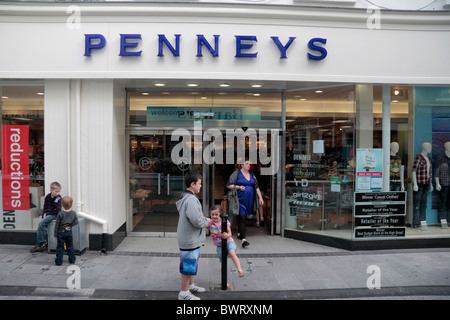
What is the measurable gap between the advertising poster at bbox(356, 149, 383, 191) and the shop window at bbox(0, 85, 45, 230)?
6.75m

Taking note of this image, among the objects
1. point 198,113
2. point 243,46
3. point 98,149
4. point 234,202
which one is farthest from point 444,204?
point 98,149

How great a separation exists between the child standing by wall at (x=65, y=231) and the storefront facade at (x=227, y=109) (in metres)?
0.72

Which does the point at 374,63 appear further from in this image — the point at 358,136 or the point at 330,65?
the point at 358,136

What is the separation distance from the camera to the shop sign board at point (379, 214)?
673 cm

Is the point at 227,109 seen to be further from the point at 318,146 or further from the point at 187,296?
the point at 187,296

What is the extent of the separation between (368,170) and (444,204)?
226cm

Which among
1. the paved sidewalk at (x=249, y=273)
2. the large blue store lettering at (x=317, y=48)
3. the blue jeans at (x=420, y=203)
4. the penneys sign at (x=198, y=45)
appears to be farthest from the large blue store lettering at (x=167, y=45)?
the blue jeans at (x=420, y=203)

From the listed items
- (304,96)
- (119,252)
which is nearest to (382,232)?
(304,96)

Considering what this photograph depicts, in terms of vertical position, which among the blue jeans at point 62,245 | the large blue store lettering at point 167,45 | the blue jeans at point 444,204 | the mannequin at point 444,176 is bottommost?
the blue jeans at point 62,245

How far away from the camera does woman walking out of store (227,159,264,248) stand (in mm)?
6793

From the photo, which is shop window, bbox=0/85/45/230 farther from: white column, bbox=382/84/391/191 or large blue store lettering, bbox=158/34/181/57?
white column, bbox=382/84/391/191

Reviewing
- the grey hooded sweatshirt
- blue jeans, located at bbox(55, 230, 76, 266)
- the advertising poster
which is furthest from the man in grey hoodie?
the advertising poster

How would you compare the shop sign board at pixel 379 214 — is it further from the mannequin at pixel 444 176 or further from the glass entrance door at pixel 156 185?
the glass entrance door at pixel 156 185

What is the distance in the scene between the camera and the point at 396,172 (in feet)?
23.7
